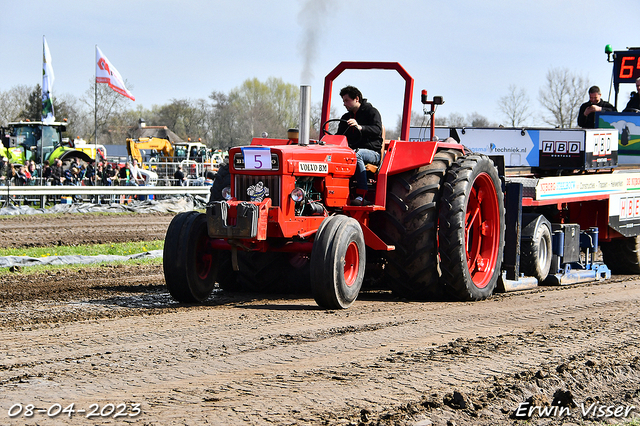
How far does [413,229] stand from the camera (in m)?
7.41

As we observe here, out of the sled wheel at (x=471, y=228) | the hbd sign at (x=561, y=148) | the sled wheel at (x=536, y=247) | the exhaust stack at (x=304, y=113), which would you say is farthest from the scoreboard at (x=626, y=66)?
the exhaust stack at (x=304, y=113)

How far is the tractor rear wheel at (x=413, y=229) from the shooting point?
7.41 metres

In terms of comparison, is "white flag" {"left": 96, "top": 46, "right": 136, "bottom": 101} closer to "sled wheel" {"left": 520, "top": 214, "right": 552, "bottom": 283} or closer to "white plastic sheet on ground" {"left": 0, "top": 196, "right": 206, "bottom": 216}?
"white plastic sheet on ground" {"left": 0, "top": 196, "right": 206, "bottom": 216}

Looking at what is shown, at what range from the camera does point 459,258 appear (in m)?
7.43

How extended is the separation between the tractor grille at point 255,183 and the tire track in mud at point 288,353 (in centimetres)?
99

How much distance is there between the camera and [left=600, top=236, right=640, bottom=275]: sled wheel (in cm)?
1179

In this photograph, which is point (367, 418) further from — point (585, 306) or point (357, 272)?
point (585, 306)

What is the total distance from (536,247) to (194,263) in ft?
14.3

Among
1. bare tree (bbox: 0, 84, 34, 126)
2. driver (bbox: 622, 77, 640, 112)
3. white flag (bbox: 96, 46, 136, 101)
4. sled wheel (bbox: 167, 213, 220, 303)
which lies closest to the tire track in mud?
sled wheel (bbox: 167, 213, 220, 303)

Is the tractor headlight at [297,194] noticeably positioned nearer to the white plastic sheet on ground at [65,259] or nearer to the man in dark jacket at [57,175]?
the white plastic sheet on ground at [65,259]

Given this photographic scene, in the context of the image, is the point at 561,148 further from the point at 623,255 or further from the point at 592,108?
the point at 592,108

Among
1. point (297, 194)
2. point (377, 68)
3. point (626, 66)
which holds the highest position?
point (626, 66)

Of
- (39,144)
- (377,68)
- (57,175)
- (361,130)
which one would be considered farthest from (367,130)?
(39,144)

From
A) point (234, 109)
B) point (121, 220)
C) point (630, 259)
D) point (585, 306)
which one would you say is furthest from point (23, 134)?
point (234, 109)
